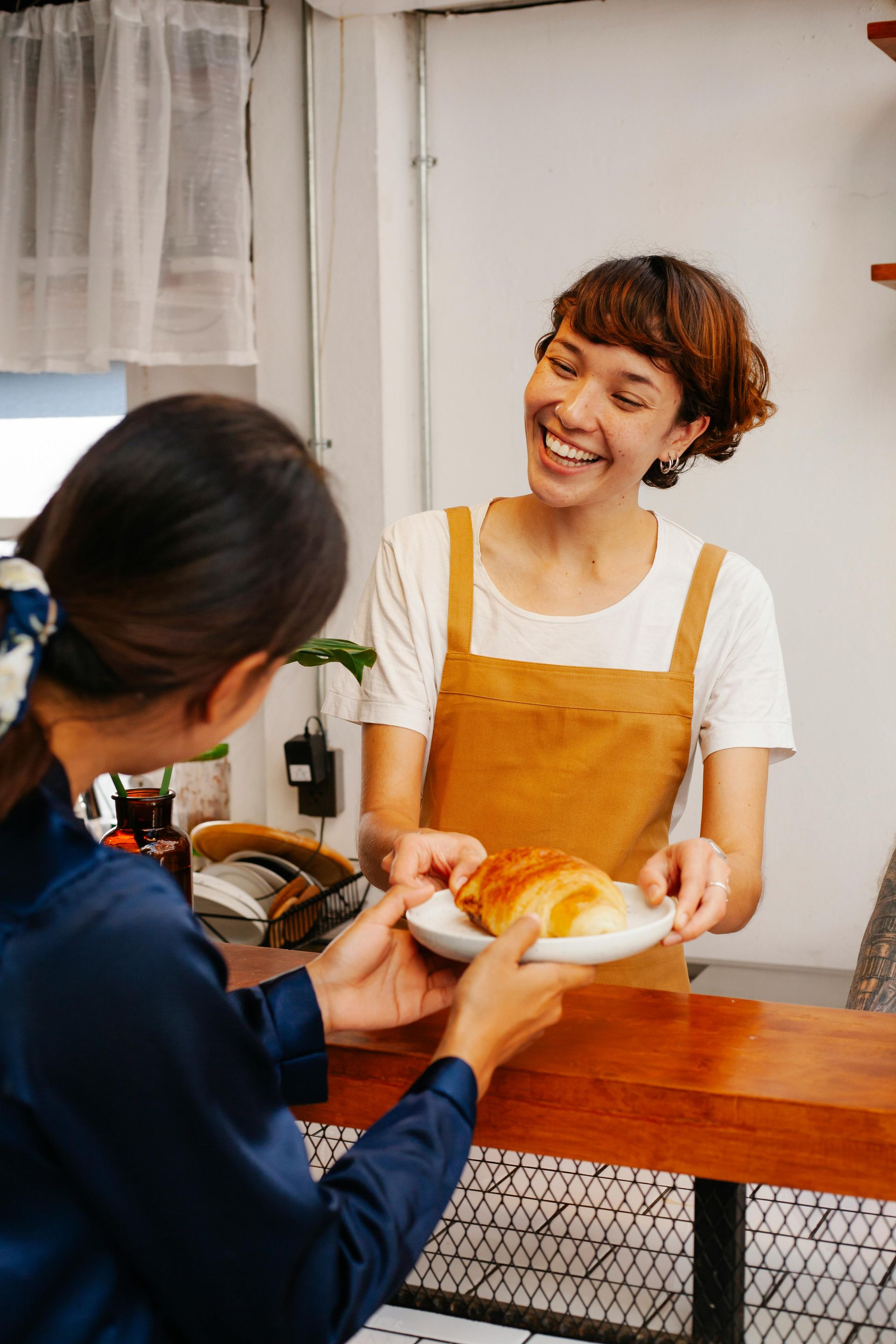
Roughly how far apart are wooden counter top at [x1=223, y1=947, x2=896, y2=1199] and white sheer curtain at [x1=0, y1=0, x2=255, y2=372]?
2253 millimetres

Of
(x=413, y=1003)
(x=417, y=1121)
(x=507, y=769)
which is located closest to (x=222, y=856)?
(x=507, y=769)

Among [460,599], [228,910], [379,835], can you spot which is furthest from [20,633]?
[228,910]

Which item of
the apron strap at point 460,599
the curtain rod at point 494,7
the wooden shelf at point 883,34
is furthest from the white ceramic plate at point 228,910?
the curtain rod at point 494,7

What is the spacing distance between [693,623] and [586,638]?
0.46 feet

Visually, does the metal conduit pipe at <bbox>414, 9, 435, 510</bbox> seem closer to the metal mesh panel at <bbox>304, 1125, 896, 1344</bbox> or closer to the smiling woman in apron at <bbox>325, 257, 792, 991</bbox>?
the smiling woman in apron at <bbox>325, 257, 792, 991</bbox>

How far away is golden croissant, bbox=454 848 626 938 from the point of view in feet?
3.18

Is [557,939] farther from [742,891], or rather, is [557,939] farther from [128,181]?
[128,181]

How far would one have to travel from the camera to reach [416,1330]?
3.29 feet

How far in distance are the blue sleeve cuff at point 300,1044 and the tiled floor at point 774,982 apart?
6.37 feet

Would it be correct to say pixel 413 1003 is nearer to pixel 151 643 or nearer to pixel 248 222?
pixel 151 643

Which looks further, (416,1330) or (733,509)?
(733,509)

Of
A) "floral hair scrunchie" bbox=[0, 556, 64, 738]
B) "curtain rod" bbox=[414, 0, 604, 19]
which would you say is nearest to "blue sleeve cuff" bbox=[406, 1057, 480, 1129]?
"floral hair scrunchie" bbox=[0, 556, 64, 738]

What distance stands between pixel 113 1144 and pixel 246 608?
0.99ft

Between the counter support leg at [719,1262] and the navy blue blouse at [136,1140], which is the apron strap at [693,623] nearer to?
the counter support leg at [719,1262]
